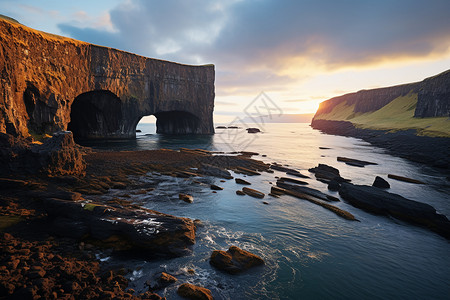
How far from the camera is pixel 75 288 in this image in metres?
6.11

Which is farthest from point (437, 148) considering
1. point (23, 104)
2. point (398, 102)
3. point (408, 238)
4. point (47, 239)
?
point (398, 102)

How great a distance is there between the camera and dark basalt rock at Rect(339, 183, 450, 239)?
14.1 metres

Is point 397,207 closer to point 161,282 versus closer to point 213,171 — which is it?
point 161,282

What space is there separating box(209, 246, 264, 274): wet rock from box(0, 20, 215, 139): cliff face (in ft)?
99.0

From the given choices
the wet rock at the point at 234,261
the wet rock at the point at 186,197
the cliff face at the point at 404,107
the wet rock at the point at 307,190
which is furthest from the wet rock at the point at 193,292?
the cliff face at the point at 404,107

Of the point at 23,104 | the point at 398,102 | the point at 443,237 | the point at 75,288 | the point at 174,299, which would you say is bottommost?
the point at 443,237

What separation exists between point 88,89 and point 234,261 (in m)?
50.8

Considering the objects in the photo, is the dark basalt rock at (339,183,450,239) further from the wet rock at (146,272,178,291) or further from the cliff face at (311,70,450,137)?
the cliff face at (311,70,450,137)

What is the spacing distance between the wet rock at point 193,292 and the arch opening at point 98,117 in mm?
55044

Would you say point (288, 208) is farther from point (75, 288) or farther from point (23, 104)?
point (23, 104)

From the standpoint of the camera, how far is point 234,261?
8.94 meters

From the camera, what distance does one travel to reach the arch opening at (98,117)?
52812 mm

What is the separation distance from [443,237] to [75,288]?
1898cm

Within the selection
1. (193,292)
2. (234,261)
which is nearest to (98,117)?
(234,261)
